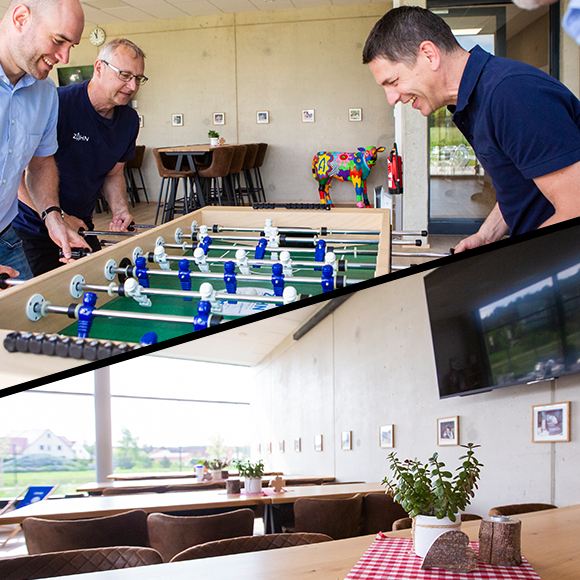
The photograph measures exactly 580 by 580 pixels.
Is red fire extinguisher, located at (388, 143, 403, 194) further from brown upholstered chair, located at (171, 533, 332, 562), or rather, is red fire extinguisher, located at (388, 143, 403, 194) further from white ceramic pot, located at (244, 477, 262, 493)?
brown upholstered chair, located at (171, 533, 332, 562)

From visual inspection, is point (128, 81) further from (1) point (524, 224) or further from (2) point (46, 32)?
(1) point (524, 224)

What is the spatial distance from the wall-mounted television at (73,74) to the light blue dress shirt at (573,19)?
1.02m

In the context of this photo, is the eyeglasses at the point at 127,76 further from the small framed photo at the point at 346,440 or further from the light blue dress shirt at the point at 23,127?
the small framed photo at the point at 346,440

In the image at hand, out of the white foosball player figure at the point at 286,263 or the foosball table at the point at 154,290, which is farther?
the white foosball player figure at the point at 286,263

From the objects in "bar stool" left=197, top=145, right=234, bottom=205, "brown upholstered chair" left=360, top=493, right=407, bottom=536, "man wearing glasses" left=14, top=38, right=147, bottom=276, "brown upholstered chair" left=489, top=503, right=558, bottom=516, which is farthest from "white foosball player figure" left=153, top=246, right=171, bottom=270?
"brown upholstered chair" left=360, top=493, right=407, bottom=536

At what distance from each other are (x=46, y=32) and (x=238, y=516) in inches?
63.3

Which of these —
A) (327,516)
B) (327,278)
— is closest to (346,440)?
(327,516)

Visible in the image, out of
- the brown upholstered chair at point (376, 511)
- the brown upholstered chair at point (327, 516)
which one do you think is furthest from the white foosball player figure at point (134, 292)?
the brown upholstered chair at point (376, 511)

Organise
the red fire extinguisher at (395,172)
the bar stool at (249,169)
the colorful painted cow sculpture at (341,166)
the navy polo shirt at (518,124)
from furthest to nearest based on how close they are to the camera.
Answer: the red fire extinguisher at (395,172), the colorful painted cow sculpture at (341,166), the bar stool at (249,169), the navy polo shirt at (518,124)

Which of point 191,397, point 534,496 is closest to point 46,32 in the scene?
point 534,496

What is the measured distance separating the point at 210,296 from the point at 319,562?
0.62 m

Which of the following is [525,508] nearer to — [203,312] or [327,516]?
[327,516]

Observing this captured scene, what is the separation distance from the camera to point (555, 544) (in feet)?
3.85

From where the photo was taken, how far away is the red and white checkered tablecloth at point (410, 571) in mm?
976
